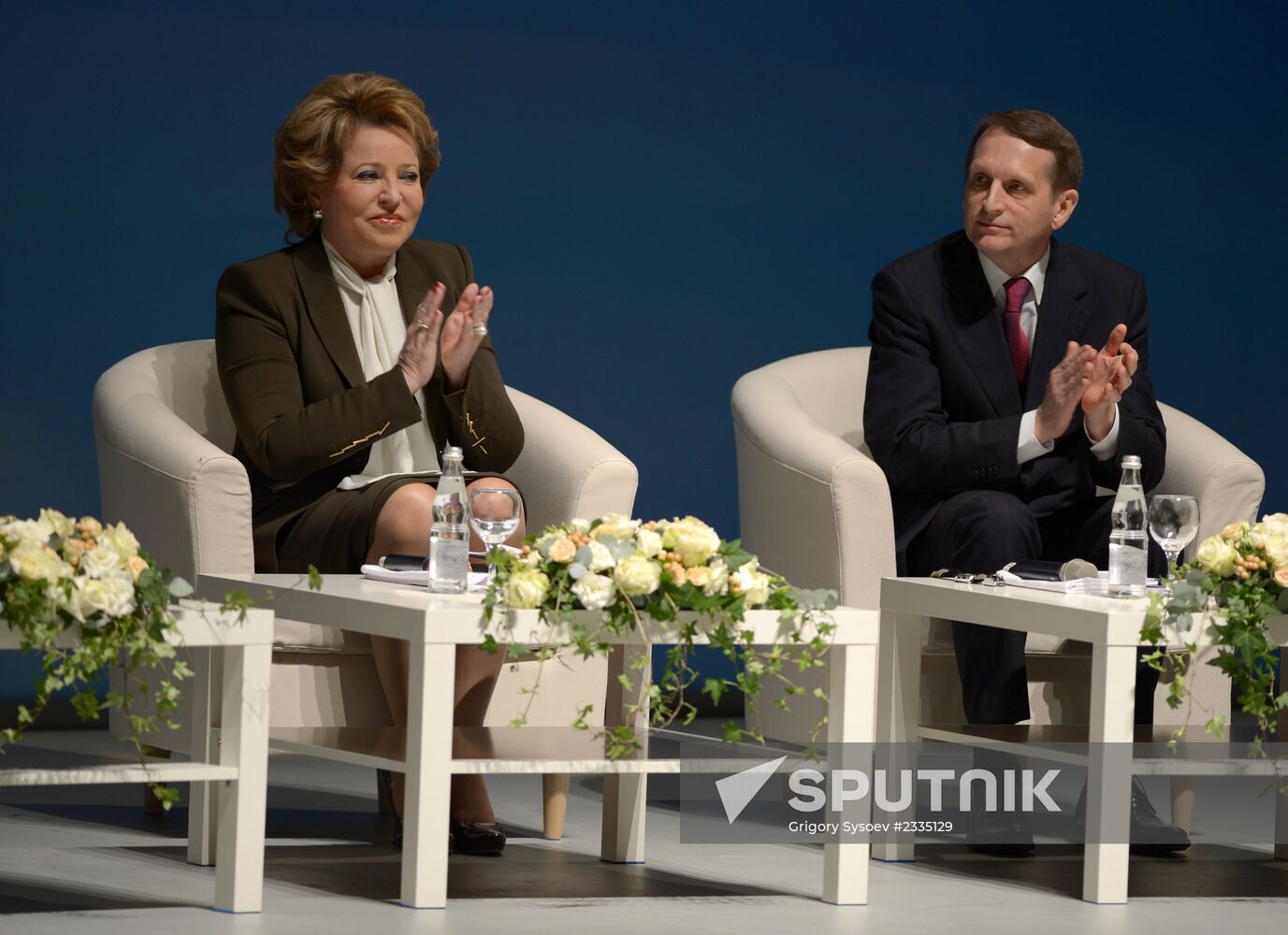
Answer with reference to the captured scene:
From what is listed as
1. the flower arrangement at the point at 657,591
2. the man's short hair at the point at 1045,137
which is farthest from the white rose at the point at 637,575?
the man's short hair at the point at 1045,137

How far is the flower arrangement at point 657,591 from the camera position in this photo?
3.03m

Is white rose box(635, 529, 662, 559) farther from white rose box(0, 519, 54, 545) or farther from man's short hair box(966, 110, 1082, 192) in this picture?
man's short hair box(966, 110, 1082, 192)

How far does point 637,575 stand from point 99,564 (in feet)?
2.46

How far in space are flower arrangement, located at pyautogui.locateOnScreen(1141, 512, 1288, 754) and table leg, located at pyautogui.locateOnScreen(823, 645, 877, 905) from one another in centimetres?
44

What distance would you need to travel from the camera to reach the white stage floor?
3.01 m

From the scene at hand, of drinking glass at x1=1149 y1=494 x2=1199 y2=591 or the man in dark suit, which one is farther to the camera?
the man in dark suit

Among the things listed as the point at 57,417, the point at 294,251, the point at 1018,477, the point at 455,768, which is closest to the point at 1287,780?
the point at 1018,477

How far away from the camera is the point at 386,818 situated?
409 cm

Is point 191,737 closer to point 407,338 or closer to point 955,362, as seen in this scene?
point 407,338

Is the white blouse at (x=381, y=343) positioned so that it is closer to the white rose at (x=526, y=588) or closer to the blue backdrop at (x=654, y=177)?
the white rose at (x=526, y=588)

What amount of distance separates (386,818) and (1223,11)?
12.6ft

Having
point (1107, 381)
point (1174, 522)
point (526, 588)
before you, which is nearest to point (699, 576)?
point (526, 588)

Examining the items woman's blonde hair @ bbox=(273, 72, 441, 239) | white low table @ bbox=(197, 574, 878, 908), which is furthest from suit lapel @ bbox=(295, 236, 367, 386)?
white low table @ bbox=(197, 574, 878, 908)

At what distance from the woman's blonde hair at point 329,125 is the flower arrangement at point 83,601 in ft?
4.48
